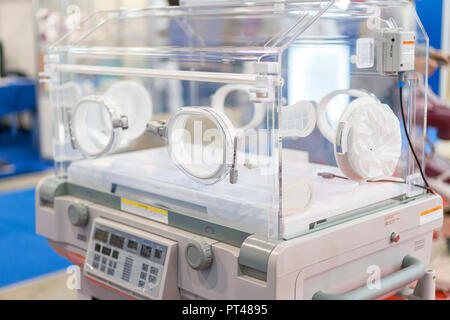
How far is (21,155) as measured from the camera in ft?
21.0

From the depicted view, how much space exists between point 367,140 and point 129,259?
2.10 feet

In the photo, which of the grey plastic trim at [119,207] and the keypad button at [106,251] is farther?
the keypad button at [106,251]

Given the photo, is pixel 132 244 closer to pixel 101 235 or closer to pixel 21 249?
pixel 101 235

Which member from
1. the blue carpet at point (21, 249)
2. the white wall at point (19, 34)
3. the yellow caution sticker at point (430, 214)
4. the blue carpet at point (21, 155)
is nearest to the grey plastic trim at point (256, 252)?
the yellow caution sticker at point (430, 214)

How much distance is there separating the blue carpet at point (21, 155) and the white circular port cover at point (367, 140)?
4.55 metres

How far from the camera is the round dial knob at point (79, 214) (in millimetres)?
1664

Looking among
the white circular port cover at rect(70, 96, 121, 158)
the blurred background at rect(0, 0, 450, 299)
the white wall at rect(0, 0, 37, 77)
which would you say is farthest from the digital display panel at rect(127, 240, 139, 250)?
the white wall at rect(0, 0, 37, 77)

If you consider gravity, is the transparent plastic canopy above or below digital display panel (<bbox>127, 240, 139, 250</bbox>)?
above

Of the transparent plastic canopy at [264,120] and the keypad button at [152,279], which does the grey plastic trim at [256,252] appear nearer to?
the transparent plastic canopy at [264,120]

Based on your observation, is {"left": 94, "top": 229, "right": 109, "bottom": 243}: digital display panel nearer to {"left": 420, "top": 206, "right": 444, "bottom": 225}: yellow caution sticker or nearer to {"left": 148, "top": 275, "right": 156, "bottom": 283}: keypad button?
{"left": 148, "top": 275, "right": 156, "bottom": 283}: keypad button

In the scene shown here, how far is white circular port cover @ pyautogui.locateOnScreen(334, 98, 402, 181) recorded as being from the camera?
53.6 inches

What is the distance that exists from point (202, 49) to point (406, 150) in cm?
59

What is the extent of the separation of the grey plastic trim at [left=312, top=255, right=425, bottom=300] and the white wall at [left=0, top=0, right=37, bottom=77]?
6669mm

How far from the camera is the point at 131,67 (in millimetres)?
1663
